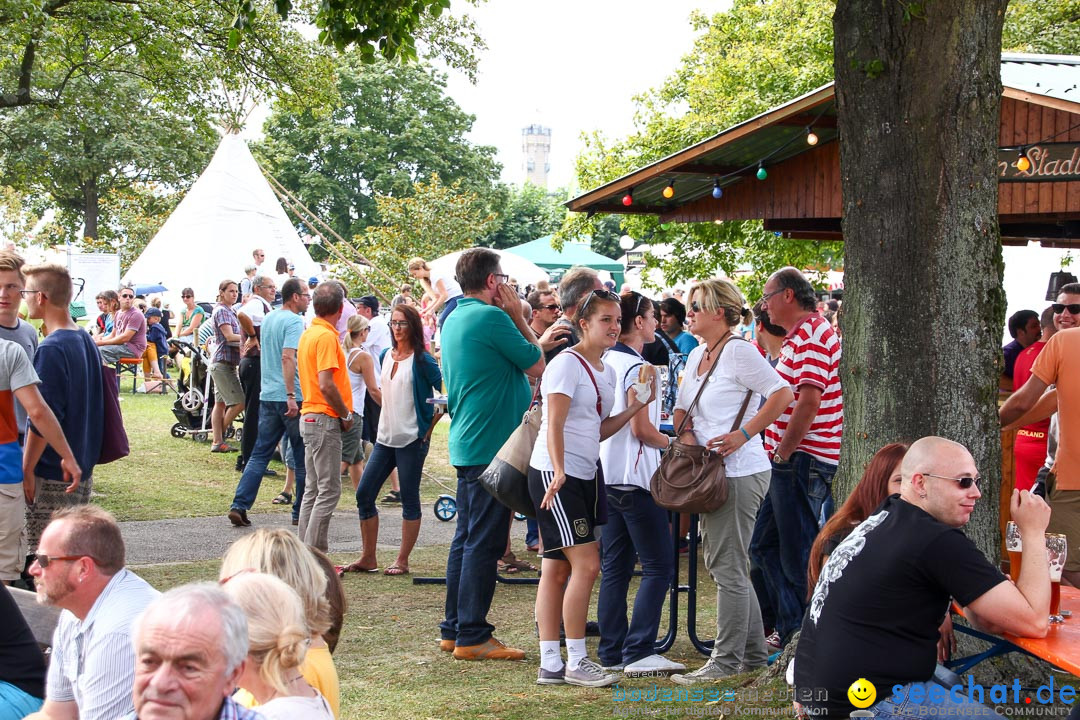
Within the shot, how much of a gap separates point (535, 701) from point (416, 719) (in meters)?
0.61

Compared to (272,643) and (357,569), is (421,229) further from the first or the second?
(272,643)

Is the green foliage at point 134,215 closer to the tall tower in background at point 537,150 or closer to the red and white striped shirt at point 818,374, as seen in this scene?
the red and white striped shirt at point 818,374

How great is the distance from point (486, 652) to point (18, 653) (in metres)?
2.85

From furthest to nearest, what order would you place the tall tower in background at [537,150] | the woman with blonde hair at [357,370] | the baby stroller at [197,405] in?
the tall tower in background at [537,150], the baby stroller at [197,405], the woman with blonde hair at [357,370]

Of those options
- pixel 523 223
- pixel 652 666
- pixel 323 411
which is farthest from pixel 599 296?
pixel 523 223

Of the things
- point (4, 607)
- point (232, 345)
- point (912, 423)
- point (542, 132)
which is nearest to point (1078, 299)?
point (912, 423)

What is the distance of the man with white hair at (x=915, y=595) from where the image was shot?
3271 millimetres

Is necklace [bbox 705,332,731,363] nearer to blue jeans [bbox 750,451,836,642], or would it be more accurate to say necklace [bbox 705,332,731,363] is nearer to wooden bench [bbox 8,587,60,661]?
blue jeans [bbox 750,451,836,642]

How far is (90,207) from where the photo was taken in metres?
45.2

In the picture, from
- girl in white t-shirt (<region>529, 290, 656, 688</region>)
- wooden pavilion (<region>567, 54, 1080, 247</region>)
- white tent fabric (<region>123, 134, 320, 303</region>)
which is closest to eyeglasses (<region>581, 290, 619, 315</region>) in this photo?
girl in white t-shirt (<region>529, 290, 656, 688</region>)

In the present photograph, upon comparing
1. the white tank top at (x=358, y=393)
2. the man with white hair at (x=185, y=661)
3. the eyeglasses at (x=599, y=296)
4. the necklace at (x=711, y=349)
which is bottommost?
the man with white hair at (x=185, y=661)

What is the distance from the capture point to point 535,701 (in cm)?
517

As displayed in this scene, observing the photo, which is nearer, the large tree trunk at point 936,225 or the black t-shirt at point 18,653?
the black t-shirt at point 18,653

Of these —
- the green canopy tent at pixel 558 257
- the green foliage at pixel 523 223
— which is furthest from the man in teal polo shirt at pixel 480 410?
the green foliage at pixel 523 223
